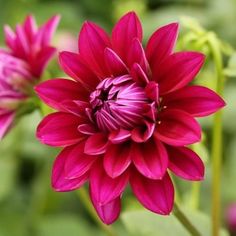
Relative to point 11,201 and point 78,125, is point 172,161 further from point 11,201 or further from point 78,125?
point 11,201

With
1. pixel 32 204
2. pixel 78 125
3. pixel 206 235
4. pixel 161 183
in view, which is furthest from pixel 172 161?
pixel 32 204

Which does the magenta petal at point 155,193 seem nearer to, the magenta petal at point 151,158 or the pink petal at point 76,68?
the magenta petal at point 151,158

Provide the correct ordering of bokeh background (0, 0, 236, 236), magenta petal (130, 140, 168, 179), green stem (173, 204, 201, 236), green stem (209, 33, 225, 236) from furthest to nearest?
1. bokeh background (0, 0, 236, 236)
2. green stem (209, 33, 225, 236)
3. green stem (173, 204, 201, 236)
4. magenta petal (130, 140, 168, 179)

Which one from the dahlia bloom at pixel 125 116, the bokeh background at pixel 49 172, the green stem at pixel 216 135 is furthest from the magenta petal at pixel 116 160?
the bokeh background at pixel 49 172

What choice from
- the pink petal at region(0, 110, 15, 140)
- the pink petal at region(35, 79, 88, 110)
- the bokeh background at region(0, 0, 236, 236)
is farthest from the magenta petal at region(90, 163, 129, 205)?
the bokeh background at region(0, 0, 236, 236)

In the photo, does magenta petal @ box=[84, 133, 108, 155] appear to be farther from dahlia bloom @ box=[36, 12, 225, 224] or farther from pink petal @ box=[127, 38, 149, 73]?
pink petal @ box=[127, 38, 149, 73]
